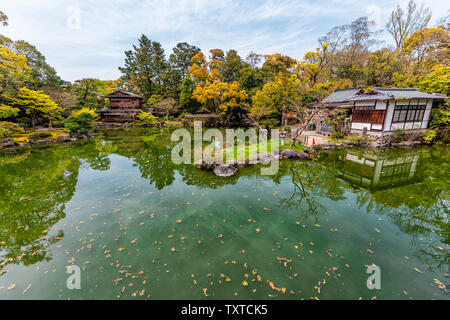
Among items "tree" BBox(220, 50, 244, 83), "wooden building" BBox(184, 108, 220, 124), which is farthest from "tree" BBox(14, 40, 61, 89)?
"tree" BBox(220, 50, 244, 83)

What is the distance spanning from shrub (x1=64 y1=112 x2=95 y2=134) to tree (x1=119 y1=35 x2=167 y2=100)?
2239 cm

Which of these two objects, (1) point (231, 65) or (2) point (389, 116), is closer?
(2) point (389, 116)

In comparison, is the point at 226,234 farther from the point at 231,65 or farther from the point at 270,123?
the point at 231,65

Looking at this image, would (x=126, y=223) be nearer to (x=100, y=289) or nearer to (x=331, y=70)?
(x=100, y=289)

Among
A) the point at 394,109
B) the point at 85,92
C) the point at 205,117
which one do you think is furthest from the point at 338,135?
the point at 85,92

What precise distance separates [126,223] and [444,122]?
2432cm

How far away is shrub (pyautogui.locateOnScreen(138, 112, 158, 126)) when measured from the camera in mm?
31398

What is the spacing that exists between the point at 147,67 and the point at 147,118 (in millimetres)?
17568

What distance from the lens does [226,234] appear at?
5059mm

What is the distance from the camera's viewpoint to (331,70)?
82.1 ft

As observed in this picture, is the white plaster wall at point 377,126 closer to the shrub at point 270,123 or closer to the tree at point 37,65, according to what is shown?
the shrub at point 270,123

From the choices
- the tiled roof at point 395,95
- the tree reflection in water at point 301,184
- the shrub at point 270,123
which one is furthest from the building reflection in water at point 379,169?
the shrub at point 270,123

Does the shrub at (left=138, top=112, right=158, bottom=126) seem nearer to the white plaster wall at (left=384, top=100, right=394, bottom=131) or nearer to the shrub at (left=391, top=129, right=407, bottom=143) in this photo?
the white plaster wall at (left=384, top=100, right=394, bottom=131)
